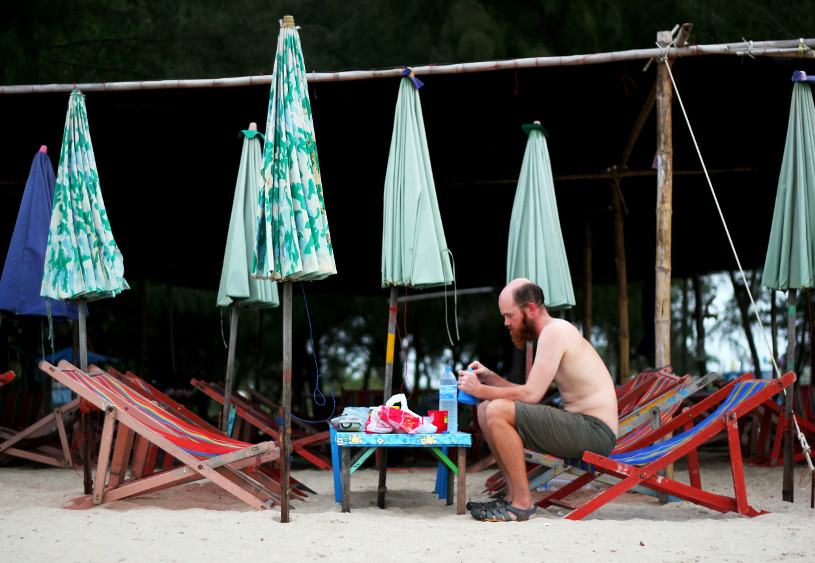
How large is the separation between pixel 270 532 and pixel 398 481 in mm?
2454

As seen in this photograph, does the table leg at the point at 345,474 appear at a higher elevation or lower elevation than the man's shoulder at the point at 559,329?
lower

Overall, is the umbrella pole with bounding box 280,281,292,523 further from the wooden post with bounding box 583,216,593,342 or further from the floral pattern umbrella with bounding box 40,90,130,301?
the wooden post with bounding box 583,216,593,342

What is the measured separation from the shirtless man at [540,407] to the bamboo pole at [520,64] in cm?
193

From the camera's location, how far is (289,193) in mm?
3820

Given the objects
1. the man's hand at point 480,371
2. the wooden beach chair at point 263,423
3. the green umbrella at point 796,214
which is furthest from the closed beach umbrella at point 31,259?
the green umbrella at point 796,214

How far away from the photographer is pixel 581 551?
3.16 metres

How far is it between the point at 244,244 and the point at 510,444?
8.18 ft

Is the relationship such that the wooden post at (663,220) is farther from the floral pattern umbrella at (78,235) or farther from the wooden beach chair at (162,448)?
the floral pattern umbrella at (78,235)

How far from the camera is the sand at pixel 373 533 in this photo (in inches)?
122

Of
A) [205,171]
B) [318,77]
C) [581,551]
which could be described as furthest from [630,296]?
[581,551]

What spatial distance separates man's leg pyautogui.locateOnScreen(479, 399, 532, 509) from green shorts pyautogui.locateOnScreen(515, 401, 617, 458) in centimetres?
4

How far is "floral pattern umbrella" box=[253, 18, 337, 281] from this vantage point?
3797 millimetres

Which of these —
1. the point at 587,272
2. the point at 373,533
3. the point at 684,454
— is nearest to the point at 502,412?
the point at 373,533

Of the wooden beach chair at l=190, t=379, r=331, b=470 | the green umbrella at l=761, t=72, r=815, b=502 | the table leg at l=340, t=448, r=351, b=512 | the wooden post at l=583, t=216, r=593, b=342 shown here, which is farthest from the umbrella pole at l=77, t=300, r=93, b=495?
the wooden post at l=583, t=216, r=593, b=342
